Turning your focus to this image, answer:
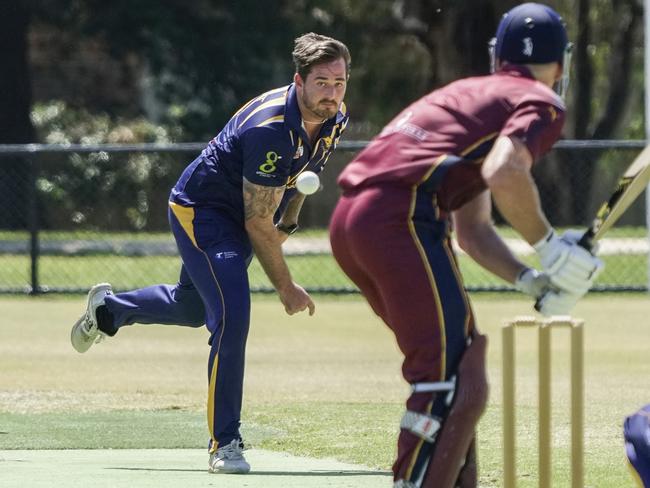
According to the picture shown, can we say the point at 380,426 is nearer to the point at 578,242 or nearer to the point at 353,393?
the point at 353,393

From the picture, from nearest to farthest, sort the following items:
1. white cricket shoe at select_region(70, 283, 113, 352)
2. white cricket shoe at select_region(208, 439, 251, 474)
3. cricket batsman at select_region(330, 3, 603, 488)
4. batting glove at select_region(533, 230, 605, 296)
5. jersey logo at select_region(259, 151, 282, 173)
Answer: batting glove at select_region(533, 230, 605, 296) → cricket batsman at select_region(330, 3, 603, 488) → white cricket shoe at select_region(208, 439, 251, 474) → jersey logo at select_region(259, 151, 282, 173) → white cricket shoe at select_region(70, 283, 113, 352)

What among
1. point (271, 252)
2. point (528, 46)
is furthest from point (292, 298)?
point (528, 46)

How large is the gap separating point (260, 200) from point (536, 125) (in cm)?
225

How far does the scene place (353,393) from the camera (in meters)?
9.74

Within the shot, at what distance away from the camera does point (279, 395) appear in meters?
9.66

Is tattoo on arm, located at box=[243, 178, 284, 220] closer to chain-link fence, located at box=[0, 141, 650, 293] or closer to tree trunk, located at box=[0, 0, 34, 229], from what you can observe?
chain-link fence, located at box=[0, 141, 650, 293]

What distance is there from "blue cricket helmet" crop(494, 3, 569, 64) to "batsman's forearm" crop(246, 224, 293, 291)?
203 cm

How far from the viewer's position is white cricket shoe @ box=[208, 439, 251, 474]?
267 inches

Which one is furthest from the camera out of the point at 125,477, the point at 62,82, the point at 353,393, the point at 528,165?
the point at 62,82

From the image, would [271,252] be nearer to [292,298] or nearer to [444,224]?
[292,298]

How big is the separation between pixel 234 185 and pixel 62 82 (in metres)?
25.8

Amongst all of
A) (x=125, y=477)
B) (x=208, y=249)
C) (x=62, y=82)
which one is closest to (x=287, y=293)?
(x=208, y=249)

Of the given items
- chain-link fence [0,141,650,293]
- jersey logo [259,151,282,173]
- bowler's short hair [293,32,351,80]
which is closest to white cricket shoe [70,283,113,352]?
jersey logo [259,151,282,173]

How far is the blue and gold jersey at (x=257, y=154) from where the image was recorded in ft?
23.1
